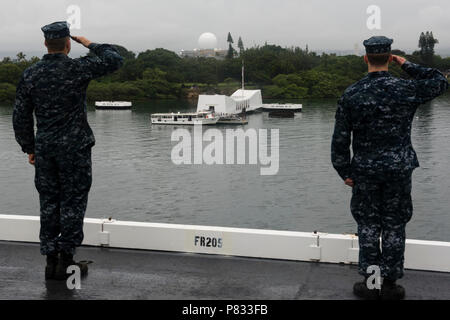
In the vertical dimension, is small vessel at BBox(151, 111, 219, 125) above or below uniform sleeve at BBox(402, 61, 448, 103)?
below

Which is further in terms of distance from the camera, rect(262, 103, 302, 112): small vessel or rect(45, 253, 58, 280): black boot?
rect(262, 103, 302, 112): small vessel

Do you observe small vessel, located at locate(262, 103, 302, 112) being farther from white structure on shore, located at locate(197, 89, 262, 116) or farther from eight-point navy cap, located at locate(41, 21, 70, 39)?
eight-point navy cap, located at locate(41, 21, 70, 39)

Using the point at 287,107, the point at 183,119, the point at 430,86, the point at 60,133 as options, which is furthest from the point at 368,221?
the point at 287,107

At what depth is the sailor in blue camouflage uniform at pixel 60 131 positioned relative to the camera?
340cm

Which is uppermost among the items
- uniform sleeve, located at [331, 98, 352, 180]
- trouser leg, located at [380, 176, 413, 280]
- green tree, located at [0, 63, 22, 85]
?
green tree, located at [0, 63, 22, 85]

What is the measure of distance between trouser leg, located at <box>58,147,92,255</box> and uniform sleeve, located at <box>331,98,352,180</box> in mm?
1348

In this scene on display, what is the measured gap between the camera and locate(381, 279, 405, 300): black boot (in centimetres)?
320

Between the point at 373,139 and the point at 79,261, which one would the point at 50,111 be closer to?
the point at 79,261

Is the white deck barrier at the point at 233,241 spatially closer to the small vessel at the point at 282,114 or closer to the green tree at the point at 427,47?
the small vessel at the point at 282,114

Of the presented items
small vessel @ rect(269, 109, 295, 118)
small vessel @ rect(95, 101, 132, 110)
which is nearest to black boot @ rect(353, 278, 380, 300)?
small vessel @ rect(269, 109, 295, 118)

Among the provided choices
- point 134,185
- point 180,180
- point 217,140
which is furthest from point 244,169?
point 217,140

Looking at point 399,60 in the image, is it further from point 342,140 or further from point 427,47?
point 427,47

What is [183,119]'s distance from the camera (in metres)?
66.8

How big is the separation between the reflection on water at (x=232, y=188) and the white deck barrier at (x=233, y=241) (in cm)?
1854
